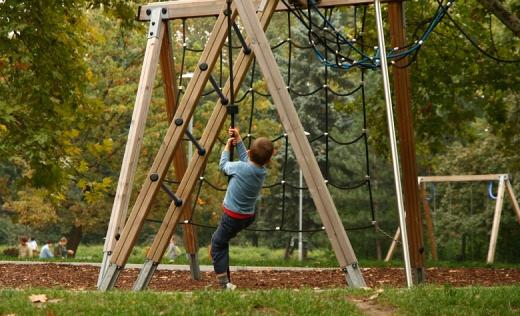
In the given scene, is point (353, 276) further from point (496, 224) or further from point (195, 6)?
point (496, 224)

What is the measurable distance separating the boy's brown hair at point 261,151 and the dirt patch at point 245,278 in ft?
10.1

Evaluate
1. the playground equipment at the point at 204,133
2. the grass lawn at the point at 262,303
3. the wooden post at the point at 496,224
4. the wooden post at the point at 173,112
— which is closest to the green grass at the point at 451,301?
the grass lawn at the point at 262,303

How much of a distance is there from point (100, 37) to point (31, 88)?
271 cm

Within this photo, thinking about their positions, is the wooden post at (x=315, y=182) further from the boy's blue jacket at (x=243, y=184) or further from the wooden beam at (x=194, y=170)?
the wooden beam at (x=194, y=170)

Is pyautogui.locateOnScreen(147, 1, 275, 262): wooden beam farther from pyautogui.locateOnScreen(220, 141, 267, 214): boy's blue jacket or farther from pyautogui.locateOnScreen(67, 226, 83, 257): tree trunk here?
pyautogui.locateOnScreen(67, 226, 83, 257): tree trunk

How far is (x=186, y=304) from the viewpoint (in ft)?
26.0

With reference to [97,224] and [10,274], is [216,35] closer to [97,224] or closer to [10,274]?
[10,274]

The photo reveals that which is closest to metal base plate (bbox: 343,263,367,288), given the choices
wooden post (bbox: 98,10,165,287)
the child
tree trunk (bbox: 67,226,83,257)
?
the child

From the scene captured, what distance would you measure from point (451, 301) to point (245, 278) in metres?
6.17

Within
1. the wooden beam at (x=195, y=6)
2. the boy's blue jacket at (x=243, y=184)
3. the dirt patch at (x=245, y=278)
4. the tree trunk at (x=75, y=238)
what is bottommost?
the dirt patch at (x=245, y=278)

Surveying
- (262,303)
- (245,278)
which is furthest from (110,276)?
(245,278)

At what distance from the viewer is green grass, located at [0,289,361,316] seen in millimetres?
7730

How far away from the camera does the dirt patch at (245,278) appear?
12.9 metres

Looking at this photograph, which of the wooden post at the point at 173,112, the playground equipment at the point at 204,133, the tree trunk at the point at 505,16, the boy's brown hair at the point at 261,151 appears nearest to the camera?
the boy's brown hair at the point at 261,151
